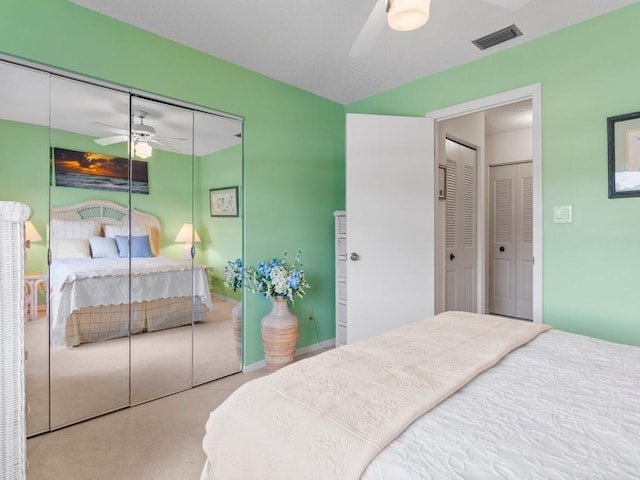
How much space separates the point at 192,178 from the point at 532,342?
2.31 metres

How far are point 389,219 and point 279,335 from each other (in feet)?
4.30

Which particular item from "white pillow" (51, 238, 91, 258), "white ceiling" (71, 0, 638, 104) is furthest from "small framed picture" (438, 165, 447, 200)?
"white pillow" (51, 238, 91, 258)

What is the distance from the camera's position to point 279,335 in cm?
272

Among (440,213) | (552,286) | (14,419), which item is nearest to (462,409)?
(14,419)

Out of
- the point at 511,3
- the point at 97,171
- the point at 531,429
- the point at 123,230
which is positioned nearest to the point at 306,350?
the point at 123,230

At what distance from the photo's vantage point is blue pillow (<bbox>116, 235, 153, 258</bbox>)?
2242 millimetres

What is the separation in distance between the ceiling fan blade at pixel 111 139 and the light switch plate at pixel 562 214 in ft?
9.36

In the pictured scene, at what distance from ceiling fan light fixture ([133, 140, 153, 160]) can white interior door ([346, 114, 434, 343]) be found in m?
1.54

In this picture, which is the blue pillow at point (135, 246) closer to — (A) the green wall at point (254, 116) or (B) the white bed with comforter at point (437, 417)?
(A) the green wall at point (254, 116)

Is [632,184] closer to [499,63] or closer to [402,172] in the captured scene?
[499,63]

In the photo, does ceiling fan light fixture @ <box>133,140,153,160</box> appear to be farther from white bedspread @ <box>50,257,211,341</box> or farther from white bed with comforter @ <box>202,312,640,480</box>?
white bed with comforter @ <box>202,312,640,480</box>

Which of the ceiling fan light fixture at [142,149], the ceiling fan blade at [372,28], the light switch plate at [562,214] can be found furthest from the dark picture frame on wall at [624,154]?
the ceiling fan light fixture at [142,149]

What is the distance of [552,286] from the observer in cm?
234

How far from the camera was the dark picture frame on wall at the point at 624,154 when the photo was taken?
2.00 meters
